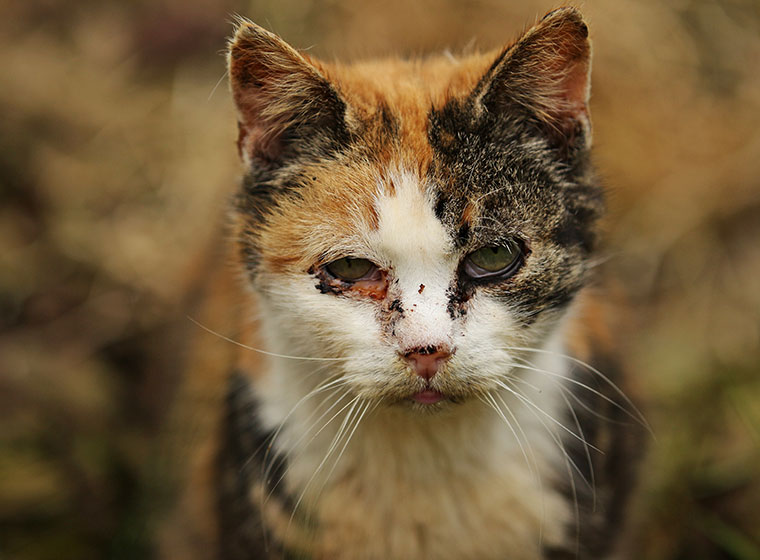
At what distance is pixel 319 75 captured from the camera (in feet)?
5.05

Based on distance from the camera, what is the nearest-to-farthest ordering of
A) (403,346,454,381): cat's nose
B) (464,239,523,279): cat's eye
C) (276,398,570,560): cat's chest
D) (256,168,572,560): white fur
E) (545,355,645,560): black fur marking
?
(403,346,454,381): cat's nose → (464,239,523,279): cat's eye → (256,168,572,560): white fur → (276,398,570,560): cat's chest → (545,355,645,560): black fur marking

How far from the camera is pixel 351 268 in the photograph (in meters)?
1.59

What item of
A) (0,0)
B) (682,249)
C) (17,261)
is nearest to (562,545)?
(682,249)

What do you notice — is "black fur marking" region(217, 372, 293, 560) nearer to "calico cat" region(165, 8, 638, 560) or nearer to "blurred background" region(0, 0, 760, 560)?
"calico cat" region(165, 8, 638, 560)

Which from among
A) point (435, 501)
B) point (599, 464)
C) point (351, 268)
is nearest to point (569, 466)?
point (599, 464)

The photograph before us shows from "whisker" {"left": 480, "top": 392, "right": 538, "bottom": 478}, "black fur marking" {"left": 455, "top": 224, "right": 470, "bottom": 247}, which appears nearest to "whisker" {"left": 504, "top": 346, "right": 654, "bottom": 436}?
"whisker" {"left": 480, "top": 392, "right": 538, "bottom": 478}

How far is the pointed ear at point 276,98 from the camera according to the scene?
155 cm

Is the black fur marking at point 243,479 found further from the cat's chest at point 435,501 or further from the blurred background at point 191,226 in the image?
the blurred background at point 191,226

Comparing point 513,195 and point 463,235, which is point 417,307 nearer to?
point 463,235

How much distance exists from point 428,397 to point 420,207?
0.37 meters

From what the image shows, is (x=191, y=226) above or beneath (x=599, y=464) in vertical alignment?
above

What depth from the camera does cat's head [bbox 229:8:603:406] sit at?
1.50 meters

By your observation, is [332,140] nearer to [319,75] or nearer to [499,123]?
[319,75]

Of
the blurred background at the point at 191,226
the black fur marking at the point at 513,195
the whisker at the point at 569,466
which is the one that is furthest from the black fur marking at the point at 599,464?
the black fur marking at the point at 513,195
